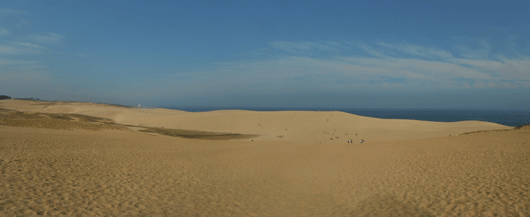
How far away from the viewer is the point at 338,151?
1791 centimetres

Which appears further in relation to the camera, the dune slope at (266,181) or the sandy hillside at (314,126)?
the sandy hillside at (314,126)

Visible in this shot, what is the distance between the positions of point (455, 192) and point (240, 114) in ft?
122

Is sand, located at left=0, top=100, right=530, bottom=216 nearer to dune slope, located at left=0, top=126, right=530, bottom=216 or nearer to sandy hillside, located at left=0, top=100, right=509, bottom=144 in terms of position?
dune slope, located at left=0, top=126, right=530, bottom=216

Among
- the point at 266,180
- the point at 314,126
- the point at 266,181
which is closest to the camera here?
the point at 266,181

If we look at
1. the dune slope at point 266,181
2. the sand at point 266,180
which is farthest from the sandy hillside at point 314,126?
the dune slope at point 266,181

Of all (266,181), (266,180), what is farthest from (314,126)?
(266,181)

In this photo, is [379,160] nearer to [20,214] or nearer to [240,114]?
[20,214]

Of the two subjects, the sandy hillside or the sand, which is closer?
the sand

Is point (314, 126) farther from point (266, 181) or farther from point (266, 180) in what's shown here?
point (266, 181)

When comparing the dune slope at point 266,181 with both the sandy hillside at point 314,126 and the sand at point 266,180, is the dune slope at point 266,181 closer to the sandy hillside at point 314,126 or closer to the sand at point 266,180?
the sand at point 266,180

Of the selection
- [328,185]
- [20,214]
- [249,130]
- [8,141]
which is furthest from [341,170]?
[249,130]

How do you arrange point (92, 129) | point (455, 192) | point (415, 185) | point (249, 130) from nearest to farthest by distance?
point (455, 192) → point (415, 185) → point (92, 129) → point (249, 130)

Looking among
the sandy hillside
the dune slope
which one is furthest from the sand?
the sandy hillside

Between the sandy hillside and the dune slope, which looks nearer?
the dune slope
